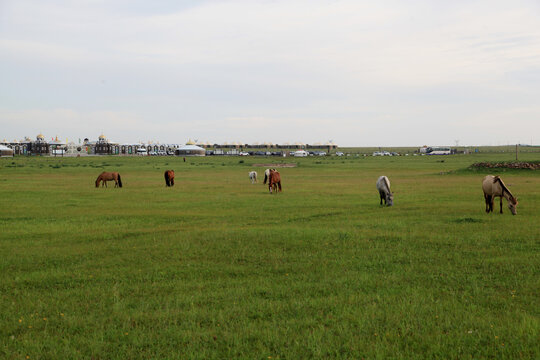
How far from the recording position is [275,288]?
33.2 ft

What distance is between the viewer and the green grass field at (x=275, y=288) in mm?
7469

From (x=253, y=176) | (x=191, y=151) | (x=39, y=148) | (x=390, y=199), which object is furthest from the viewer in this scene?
(x=191, y=151)

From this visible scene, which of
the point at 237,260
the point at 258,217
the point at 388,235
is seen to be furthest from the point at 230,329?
the point at 258,217

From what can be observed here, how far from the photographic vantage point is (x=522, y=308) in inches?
341

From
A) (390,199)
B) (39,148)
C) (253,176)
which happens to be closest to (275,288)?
(390,199)

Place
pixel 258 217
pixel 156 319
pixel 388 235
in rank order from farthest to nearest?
1. pixel 258 217
2. pixel 388 235
3. pixel 156 319

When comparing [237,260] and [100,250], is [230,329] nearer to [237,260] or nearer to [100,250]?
[237,260]

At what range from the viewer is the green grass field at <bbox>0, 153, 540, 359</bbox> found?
7.47 meters

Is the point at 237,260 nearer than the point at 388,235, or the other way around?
the point at 237,260

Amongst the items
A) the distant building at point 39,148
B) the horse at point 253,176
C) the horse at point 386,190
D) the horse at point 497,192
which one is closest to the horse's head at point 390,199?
the horse at point 386,190

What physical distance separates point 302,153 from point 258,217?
475 ft

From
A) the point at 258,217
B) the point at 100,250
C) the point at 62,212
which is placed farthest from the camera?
the point at 62,212

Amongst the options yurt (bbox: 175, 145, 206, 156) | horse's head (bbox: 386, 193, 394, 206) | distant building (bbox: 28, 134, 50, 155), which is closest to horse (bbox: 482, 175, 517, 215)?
horse's head (bbox: 386, 193, 394, 206)

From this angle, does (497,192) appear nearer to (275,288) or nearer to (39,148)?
(275,288)
